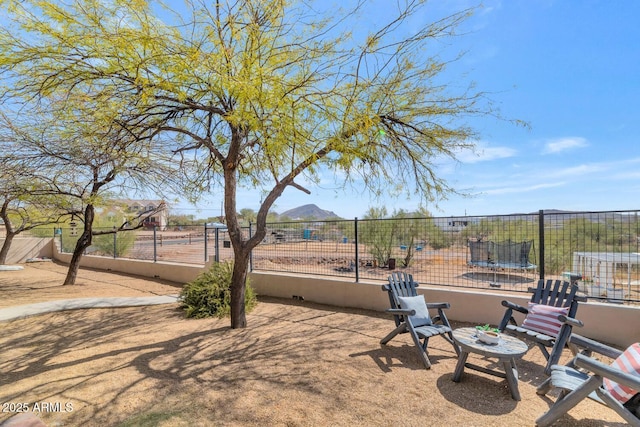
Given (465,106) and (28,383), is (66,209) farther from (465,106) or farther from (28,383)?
(465,106)

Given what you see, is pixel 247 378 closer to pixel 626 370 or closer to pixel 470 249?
pixel 626 370

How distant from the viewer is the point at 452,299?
5633 mm

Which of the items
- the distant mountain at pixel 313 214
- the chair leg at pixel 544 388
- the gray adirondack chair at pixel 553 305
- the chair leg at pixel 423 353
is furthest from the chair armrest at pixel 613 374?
the distant mountain at pixel 313 214

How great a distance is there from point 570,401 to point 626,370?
578 millimetres

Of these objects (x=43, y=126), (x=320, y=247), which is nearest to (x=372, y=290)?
(x=320, y=247)

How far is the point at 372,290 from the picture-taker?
6.37 meters

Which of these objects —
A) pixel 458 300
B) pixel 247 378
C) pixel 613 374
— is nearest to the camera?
pixel 613 374

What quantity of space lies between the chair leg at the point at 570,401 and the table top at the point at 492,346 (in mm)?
587

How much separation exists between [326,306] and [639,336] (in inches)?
193

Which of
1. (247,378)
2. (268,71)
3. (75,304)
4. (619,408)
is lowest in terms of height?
(75,304)

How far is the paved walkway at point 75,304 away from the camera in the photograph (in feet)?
19.4

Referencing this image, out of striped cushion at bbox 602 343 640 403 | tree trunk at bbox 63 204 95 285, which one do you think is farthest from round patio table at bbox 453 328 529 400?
tree trunk at bbox 63 204 95 285

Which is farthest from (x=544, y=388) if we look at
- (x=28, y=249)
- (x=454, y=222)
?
(x=28, y=249)

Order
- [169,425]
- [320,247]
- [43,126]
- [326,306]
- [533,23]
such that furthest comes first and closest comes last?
[320,247]
[326,306]
[43,126]
[533,23]
[169,425]
